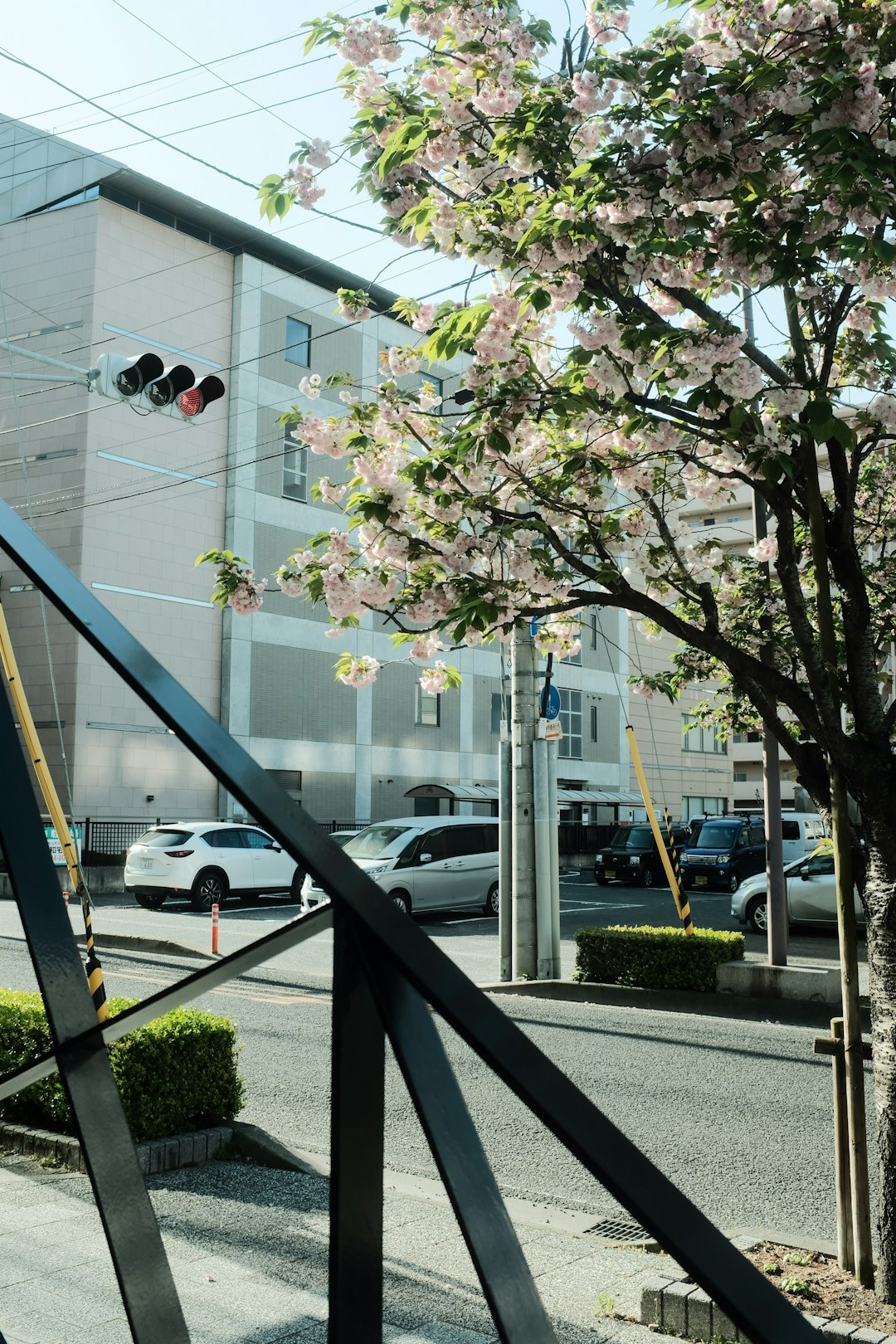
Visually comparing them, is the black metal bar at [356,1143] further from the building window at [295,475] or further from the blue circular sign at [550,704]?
the building window at [295,475]

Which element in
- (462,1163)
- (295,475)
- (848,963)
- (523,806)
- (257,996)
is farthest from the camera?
(295,475)

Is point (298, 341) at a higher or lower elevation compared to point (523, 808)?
higher

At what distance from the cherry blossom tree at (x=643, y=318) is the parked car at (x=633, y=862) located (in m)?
26.5

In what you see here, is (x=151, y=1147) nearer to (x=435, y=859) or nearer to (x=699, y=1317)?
(x=699, y=1317)

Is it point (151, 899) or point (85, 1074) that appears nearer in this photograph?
point (85, 1074)

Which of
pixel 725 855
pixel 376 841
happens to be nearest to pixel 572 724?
pixel 725 855

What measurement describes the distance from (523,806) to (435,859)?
8.43 m

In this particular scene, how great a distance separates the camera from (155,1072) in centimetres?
657

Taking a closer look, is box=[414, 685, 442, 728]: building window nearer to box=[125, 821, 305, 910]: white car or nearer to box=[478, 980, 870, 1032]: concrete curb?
box=[125, 821, 305, 910]: white car

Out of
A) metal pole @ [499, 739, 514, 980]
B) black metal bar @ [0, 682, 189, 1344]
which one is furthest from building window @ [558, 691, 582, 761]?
black metal bar @ [0, 682, 189, 1344]

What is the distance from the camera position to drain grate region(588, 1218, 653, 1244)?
231 inches

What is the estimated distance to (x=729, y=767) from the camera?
2287 inches

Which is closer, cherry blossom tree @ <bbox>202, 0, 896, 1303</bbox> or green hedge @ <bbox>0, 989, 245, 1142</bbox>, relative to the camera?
cherry blossom tree @ <bbox>202, 0, 896, 1303</bbox>

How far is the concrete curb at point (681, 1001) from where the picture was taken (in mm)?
12059
